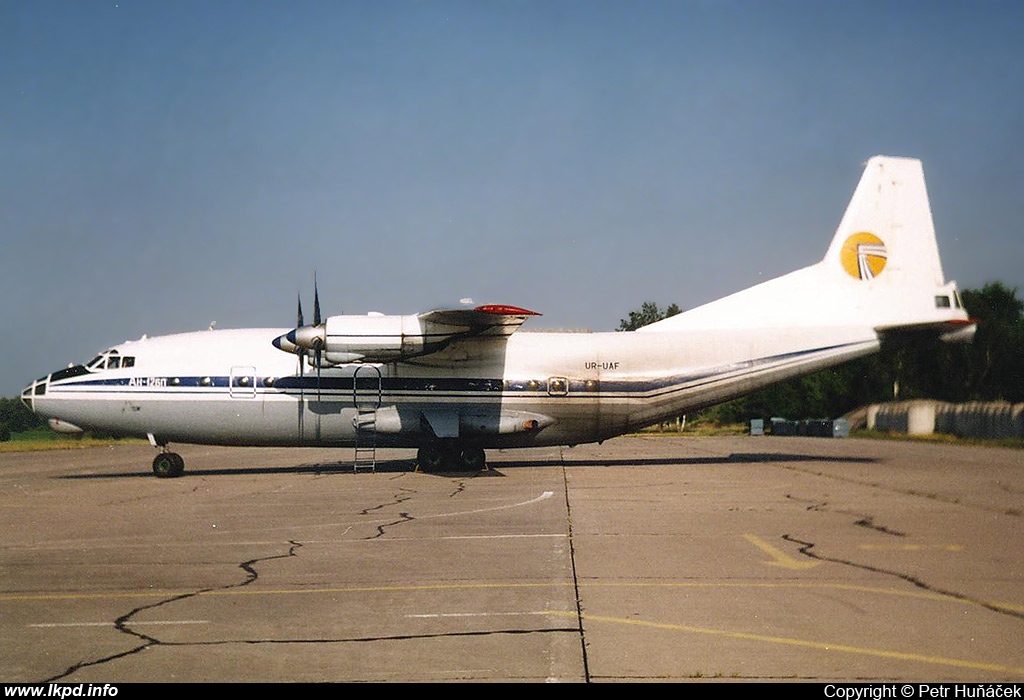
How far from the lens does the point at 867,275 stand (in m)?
25.5

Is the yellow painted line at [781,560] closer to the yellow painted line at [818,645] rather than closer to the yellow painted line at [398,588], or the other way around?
the yellow painted line at [398,588]

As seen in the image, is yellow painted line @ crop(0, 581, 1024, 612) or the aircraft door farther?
the aircraft door

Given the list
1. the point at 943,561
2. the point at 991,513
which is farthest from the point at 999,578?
the point at 991,513

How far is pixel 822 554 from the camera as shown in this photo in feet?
34.8

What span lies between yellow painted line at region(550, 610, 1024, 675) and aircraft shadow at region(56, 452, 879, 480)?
16.7 meters

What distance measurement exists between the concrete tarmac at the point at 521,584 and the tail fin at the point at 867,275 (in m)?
7.03

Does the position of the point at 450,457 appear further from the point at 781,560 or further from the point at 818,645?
the point at 818,645

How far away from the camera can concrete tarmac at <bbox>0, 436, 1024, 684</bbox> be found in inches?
241

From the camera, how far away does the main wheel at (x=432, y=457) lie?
24.6 meters

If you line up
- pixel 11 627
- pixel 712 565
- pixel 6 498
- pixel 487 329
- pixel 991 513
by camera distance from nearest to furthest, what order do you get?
pixel 11 627, pixel 712 565, pixel 991 513, pixel 6 498, pixel 487 329

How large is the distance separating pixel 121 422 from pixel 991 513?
21.2 meters

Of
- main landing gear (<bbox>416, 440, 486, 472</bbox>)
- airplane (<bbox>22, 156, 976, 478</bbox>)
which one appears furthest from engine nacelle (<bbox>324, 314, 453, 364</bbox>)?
main landing gear (<bbox>416, 440, 486, 472</bbox>)

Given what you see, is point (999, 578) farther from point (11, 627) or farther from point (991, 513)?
point (11, 627)

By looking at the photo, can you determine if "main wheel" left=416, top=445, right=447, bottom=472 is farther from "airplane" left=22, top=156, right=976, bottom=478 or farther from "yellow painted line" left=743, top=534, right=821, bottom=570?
"yellow painted line" left=743, top=534, right=821, bottom=570
